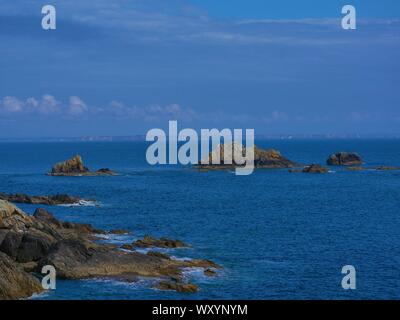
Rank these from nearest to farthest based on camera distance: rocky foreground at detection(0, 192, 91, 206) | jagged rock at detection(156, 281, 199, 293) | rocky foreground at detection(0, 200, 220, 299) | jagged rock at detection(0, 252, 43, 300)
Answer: jagged rock at detection(0, 252, 43, 300), jagged rock at detection(156, 281, 199, 293), rocky foreground at detection(0, 200, 220, 299), rocky foreground at detection(0, 192, 91, 206)

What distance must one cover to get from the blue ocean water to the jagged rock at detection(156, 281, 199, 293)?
725 mm

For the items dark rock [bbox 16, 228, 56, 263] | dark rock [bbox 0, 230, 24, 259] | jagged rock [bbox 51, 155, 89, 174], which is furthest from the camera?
jagged rock [bbox 51, 155, 89, 174]

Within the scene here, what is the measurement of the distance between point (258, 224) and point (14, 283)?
45.1 meters

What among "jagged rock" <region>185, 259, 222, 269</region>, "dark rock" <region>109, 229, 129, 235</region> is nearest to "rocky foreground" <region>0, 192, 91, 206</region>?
"dark rock" <region>109, 229, 129, 235</region>

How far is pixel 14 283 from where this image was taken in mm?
41938

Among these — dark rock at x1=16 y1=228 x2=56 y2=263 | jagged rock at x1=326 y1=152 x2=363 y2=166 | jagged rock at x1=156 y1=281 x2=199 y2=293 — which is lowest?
jagged rock at x1=156 y1=281 x2=199 y2=293

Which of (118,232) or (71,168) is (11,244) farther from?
(71,168)

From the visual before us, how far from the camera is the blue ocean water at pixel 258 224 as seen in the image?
154 ft

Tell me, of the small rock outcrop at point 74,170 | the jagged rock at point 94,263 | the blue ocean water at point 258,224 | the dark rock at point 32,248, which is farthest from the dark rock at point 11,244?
the small rock outcrop at point 74,170

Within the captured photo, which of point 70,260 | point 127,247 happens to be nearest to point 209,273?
point 70,260

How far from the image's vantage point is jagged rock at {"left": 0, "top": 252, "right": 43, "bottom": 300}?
4103cm

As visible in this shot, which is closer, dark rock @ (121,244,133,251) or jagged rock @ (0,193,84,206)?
dark rock @ (121,244,133,251)

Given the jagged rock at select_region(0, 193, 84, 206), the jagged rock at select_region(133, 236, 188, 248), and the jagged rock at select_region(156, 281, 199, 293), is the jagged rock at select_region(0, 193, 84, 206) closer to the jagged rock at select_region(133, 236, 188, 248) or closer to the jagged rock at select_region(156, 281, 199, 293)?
the jagged rock at select_region(133, 236, 188, 248)

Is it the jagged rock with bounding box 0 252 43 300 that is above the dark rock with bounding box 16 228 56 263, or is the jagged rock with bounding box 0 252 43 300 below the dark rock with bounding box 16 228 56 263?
below
